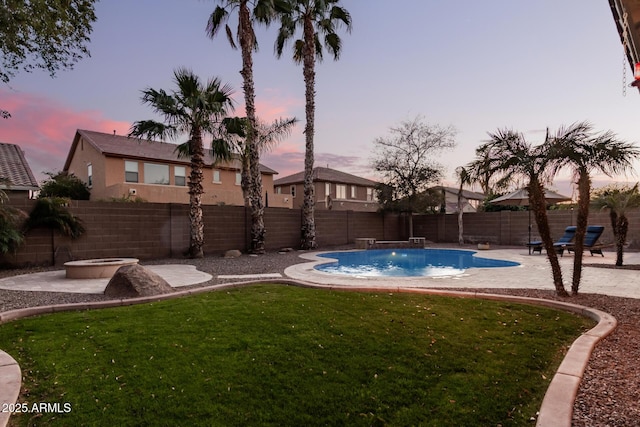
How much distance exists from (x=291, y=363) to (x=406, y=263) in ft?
38.0

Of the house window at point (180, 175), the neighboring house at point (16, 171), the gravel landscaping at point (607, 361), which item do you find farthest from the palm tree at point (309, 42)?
the neighboring house at point (16, 171)

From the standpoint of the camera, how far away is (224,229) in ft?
51.5

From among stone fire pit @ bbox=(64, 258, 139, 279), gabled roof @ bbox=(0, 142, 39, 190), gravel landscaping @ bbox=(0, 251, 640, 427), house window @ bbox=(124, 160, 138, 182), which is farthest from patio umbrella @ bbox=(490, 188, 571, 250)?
gabled roof @ bbox=(0, 142, 39, 190)

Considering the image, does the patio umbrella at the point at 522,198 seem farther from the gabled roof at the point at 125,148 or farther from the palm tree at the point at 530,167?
the gabled roof at the point at 125,148

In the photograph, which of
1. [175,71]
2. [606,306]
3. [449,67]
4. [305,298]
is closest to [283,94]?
[175,71]

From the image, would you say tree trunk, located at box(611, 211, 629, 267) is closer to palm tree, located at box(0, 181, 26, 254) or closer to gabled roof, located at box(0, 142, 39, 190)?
palm tree, located at box(0, 181, 26, 254)

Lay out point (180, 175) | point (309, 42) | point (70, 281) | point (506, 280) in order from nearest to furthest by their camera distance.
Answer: point (70, 281)
point (506, 280)
point (309, 42)
point (180, 175)

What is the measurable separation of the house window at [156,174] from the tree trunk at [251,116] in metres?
11.1

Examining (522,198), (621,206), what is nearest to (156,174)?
(522,198)

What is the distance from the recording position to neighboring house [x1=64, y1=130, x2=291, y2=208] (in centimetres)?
2180

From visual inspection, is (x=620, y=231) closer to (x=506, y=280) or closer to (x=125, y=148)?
(x=506, y=280)

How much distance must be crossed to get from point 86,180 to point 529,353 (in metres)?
27.0

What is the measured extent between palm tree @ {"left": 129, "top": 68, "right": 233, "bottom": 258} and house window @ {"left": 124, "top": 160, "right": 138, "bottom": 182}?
34.9ft

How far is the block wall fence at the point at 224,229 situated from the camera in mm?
11609
